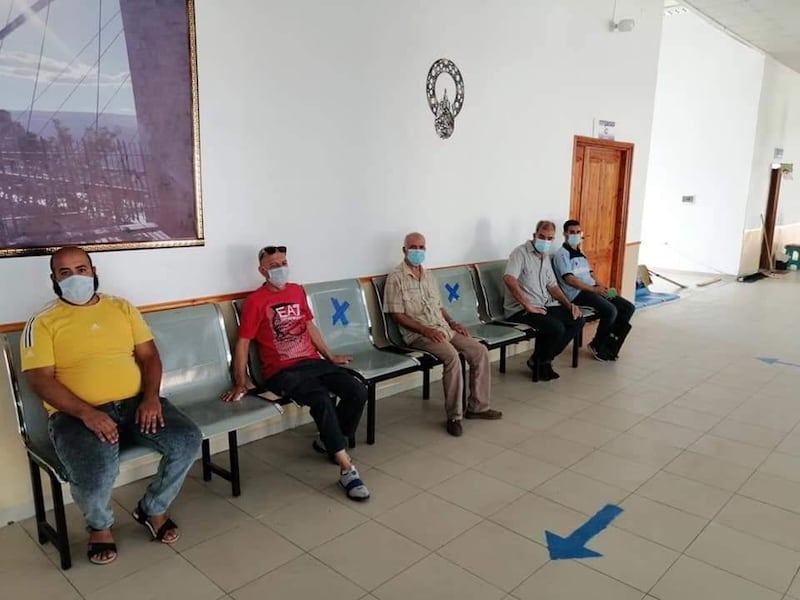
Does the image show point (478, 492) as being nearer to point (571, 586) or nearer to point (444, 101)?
point (571, 586)

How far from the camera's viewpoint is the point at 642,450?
10.8 ft

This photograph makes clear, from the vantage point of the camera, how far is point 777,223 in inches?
460

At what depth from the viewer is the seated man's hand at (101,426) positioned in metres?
2.19

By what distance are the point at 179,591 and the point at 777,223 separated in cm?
1278

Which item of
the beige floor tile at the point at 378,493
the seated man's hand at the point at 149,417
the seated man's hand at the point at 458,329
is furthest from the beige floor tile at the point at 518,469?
the seated man's hand at the point at 149,417

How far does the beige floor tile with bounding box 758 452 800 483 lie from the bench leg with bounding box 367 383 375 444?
6.61ft

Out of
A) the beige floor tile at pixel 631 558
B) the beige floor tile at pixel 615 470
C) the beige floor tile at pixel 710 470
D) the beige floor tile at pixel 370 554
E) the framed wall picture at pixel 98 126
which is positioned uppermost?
the framed wall picture at pixel 98 126

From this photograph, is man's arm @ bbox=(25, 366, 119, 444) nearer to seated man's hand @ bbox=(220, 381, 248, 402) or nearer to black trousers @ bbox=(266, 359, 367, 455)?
seated man's hand @ bbox=(220, 381, 248, 402)

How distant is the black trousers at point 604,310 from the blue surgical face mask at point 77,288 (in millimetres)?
3845

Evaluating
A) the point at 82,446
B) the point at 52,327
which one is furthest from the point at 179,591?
the point at 52,327

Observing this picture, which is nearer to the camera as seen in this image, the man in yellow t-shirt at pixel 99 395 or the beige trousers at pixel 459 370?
the man in yellow t-shirt at pixel 99 395

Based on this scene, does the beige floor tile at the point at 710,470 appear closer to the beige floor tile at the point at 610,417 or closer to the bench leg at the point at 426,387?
the beige floor tile at the point at 610,417

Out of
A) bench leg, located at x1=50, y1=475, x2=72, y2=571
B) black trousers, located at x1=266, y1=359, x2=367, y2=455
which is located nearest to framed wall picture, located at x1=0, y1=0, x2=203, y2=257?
black trousers, located at x1=266, y1=359, x2=367, y2=455

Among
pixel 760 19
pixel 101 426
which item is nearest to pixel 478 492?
pixel 101 426
